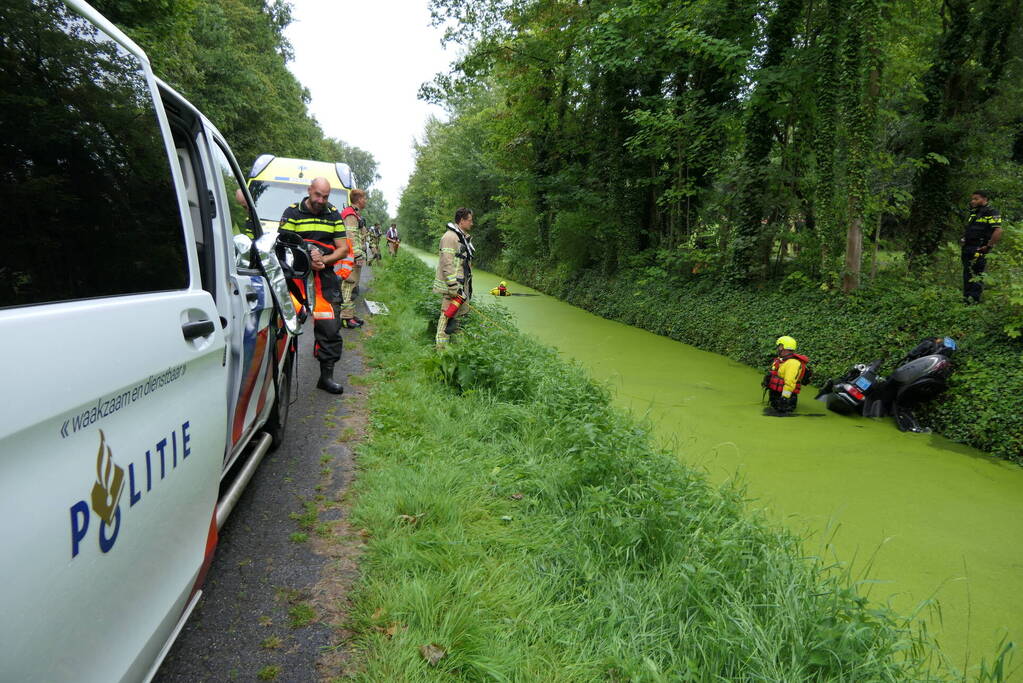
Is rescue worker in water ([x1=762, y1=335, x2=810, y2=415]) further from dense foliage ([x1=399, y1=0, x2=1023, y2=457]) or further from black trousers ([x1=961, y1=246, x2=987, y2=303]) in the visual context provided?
black trousers ([x1=961, y1=246, x2=987, y2=303])

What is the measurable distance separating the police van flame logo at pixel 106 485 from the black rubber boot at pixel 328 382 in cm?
411

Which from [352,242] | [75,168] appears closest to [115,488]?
[75,168]

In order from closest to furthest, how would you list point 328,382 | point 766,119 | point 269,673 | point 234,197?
point 269,673
point 234,197
point 328,382
point 766,119

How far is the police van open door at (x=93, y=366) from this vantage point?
3.22 feet

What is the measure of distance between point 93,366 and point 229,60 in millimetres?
22116

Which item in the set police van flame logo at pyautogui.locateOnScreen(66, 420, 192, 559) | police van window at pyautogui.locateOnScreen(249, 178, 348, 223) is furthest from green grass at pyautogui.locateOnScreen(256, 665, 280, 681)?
police van window at pyautogui.locateOnScreen(249, 178, 348, 223)

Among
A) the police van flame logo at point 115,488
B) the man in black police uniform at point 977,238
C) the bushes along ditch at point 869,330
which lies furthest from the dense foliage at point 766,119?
the police van flame logo at point 115,488

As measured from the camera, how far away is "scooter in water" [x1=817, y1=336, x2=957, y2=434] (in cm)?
645

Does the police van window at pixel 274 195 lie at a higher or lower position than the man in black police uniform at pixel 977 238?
lower

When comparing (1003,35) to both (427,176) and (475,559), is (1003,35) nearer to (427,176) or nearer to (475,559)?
(475,559)

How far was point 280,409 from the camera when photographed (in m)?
3.80

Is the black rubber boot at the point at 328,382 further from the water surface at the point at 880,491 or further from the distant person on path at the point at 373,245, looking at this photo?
the distant person on path at the point at 373,245

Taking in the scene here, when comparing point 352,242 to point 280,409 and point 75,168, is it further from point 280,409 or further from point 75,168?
point 75,168

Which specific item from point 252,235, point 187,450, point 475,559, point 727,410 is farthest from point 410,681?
point 727,410
